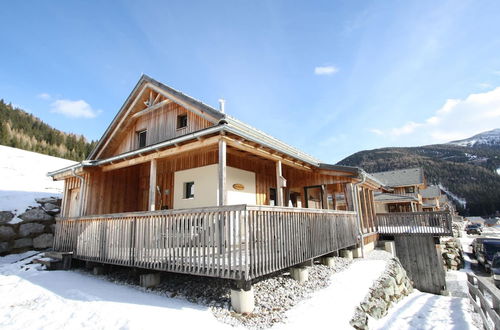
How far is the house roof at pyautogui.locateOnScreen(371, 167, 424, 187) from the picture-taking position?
3409 cm

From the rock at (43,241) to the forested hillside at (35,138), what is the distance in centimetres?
2637

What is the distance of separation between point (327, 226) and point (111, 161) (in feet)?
28.6

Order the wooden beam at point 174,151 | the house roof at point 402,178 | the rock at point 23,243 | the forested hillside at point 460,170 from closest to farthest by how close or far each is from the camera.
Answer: the wooden beam at point 174,151, the rock at point 23,243, the house roof at point 402,178, the forested hillside at point 460,170

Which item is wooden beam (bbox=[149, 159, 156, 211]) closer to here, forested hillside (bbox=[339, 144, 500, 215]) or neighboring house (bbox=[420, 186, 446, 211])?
neighboring house (bbox=[420, 186, 446, 211])

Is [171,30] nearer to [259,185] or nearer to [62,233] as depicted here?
[259,185]

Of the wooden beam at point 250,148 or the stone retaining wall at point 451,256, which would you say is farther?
the stone retaining wall at point 451,256

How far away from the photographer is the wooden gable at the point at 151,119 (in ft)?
33.4

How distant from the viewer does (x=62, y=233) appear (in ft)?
32.4

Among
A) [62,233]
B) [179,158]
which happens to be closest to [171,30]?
[179,158]

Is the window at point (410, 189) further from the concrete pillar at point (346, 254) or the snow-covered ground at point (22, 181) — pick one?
the snow-covered ground at point (22, 181)

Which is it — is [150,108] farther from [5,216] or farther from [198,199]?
[5,216]

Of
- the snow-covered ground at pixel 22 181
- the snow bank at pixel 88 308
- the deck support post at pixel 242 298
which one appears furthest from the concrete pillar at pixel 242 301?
Result: the snow-covered ground at pixel 22 181

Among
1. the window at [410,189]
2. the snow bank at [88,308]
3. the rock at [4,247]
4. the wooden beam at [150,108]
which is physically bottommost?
the snow bank at [88,308]

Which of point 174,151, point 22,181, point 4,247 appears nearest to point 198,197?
point 174,151
